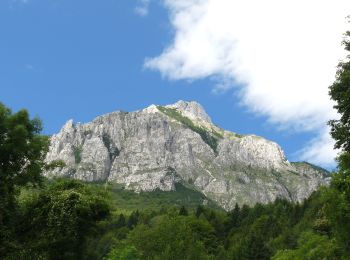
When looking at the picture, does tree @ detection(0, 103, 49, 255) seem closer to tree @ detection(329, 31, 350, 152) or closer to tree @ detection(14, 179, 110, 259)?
tree @ detection(14, 179, 110, 259)

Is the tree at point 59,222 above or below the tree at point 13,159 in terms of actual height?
below

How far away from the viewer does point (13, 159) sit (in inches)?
1345

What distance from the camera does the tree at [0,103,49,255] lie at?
33031 mm

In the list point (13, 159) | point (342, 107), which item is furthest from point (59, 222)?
point (342, 107)

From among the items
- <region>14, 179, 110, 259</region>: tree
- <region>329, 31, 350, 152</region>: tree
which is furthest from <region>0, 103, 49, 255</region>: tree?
<region>329, 31, 350, 152</region>: tree

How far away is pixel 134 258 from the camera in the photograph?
4384cm

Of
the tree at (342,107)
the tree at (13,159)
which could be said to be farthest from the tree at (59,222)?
the tree at (342,107)

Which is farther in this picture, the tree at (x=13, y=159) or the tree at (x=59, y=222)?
the tree at (x=59, y=222)

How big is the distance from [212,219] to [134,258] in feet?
457

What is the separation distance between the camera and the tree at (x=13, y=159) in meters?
33.0

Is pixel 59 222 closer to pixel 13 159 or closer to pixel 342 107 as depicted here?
pixel 13 159

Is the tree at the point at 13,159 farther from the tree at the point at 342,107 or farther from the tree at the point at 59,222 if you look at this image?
the tree at the point at 342,107

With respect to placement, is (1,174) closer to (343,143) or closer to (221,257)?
(343,143)

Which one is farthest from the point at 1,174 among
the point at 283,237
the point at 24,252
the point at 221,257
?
the point at 283,237
